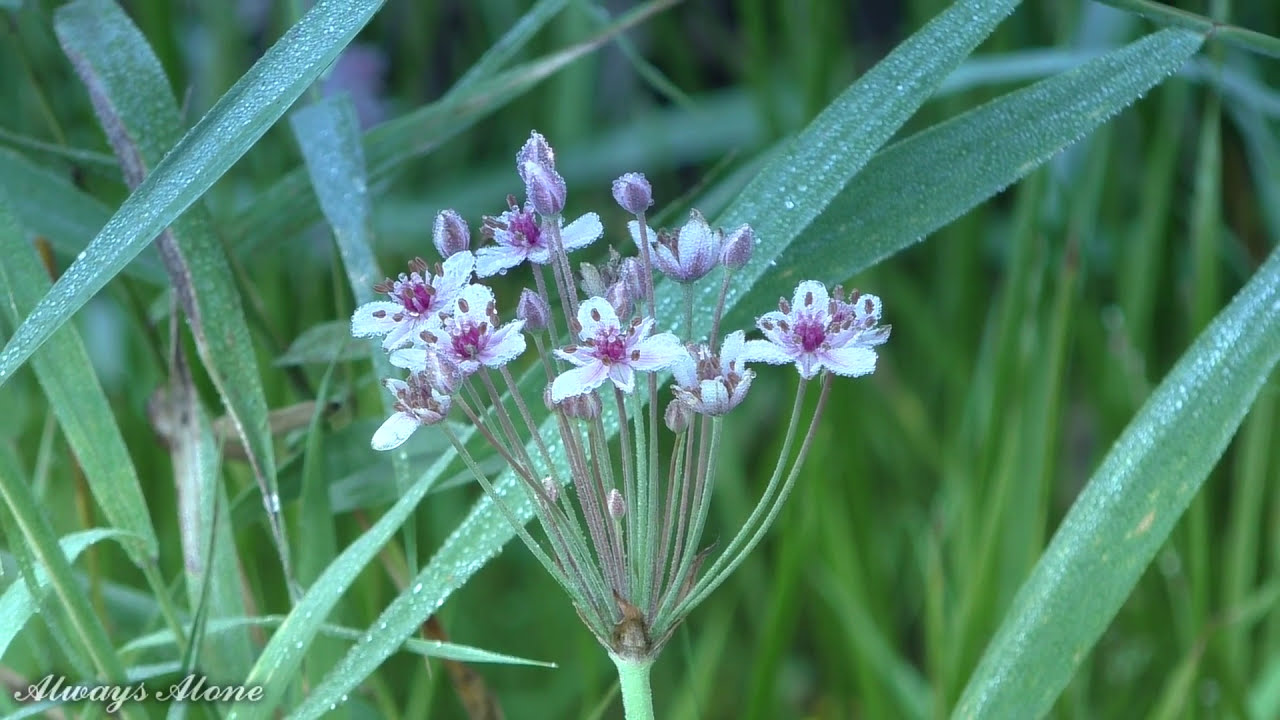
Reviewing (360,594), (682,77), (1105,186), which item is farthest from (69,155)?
(1105,186)

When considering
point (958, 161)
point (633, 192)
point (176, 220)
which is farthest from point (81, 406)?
point (958, 161)

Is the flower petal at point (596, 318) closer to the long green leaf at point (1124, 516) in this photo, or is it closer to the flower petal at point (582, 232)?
the flower petal at point (582, 232)

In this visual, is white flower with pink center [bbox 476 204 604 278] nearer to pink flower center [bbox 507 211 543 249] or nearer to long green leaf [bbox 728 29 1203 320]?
pink flower center [bbox 507 211 543 249]

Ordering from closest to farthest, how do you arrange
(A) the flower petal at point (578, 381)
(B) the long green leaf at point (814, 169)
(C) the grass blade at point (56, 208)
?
(A) the flower petal at point (578, 381) → (B) the long green leaf at point (814, 169) → (C) the grass blade at point (56, 208)

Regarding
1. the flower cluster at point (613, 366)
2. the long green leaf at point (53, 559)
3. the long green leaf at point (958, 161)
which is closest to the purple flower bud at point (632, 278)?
the flower cluster at point (613, 366)

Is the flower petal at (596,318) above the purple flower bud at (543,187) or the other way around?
the other way around

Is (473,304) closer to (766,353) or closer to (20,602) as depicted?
(766,353)
